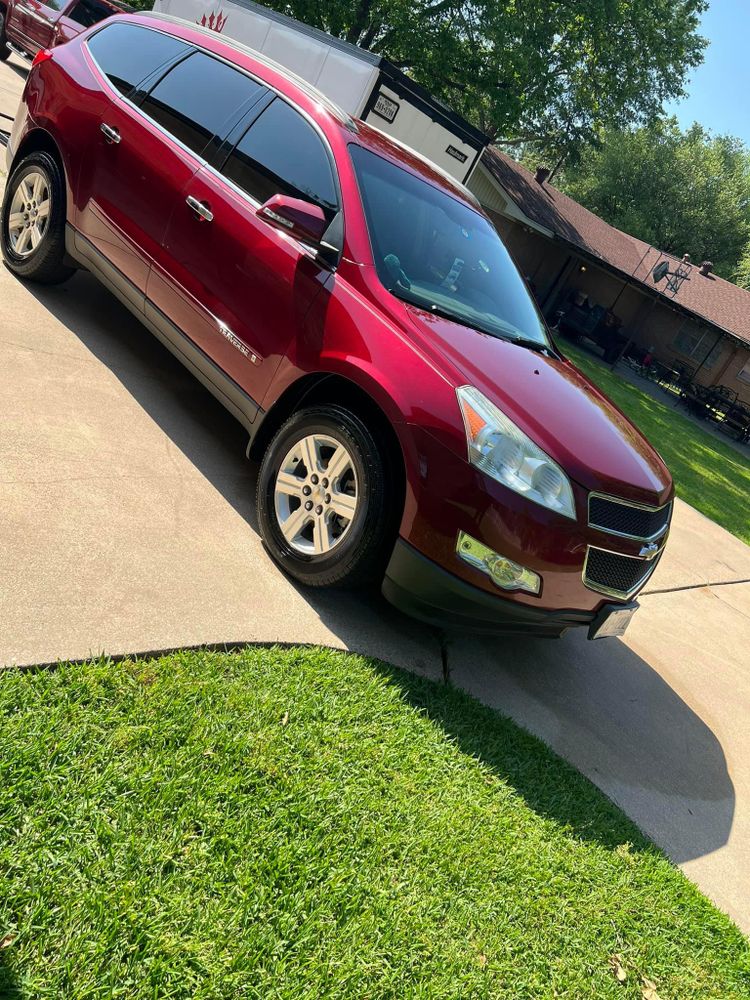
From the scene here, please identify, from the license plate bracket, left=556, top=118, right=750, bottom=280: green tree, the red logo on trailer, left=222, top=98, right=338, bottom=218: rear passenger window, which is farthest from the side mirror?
left=556, top=118, right=750, bottom=280: green tree

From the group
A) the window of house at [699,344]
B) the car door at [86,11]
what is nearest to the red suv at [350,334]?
the car door at [86,11]

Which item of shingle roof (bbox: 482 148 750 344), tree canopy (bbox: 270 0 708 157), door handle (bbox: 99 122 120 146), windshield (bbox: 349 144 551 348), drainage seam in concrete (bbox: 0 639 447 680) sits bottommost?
drainage seam in concrete (bbox: 0 639 447 680)

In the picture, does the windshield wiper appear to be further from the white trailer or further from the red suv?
the white trailer

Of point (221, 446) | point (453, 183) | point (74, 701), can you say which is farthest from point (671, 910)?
point (453, 183)

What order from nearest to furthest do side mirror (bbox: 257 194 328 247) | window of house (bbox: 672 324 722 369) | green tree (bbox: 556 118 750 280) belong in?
side mirror (bbox: 257 194 328 247), window of house (bbox: 672 324 722 369), green tree (bbox: 556 118 750 280)

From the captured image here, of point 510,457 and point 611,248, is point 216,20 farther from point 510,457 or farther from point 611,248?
point 611,248

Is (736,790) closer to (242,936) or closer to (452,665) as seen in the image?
(452,665)

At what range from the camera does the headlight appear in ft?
10.0

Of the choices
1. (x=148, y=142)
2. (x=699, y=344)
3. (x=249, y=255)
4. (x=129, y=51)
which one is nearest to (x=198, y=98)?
(x=148, y=142)

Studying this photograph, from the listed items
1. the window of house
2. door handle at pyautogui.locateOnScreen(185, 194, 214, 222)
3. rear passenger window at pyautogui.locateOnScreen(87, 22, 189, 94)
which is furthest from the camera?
the window of house

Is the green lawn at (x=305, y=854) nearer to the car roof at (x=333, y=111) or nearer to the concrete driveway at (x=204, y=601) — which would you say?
the concrete driveway at (x=204, y=601)

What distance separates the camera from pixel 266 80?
14.0 feet

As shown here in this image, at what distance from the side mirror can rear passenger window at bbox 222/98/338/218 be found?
23 cm

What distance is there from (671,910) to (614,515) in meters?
1.53
